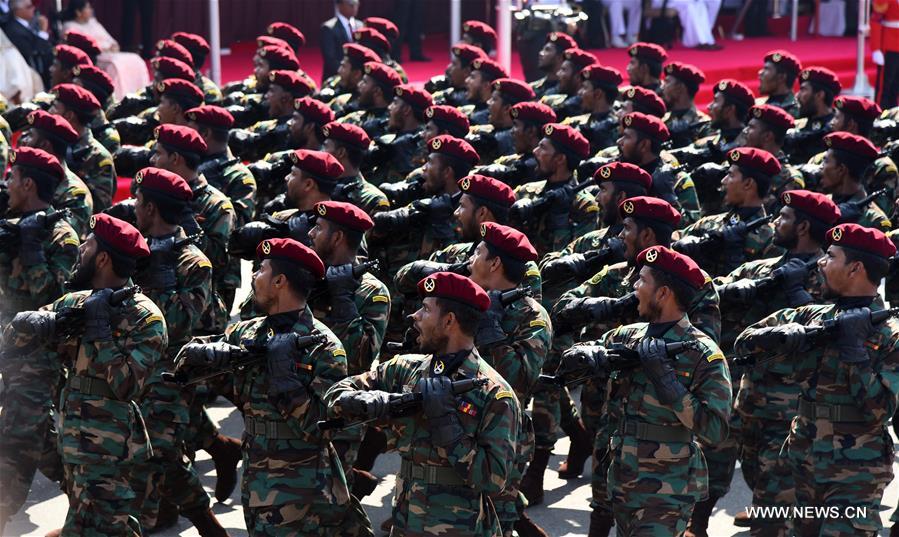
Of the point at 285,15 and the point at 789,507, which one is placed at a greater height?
the point at 285,15

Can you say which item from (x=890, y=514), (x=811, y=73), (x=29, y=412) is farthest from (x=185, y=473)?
(x=811, y=73)

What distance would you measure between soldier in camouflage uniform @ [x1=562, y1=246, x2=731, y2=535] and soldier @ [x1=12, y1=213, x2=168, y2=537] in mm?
1822

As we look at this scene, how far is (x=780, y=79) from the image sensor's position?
1166cm

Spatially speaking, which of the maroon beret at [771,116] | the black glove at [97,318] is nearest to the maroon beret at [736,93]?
the maroon beret at [771,116]

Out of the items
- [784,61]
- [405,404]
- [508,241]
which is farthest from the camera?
[784,61]

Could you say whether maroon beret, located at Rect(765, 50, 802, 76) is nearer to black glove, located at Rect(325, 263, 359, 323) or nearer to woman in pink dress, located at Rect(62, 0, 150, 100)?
black glove, located at Rect(325, 263, 359, 323)

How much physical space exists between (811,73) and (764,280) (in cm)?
457

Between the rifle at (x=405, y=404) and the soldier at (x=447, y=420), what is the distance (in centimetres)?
2

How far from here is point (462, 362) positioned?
5348mm

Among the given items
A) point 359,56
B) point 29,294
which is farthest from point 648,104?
point 29,294

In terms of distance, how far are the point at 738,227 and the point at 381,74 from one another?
4213 mm

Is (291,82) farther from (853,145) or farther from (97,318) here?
(97,318)

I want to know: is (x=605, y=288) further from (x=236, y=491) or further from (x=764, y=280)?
(x=236, y=491)

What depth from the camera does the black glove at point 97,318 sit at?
6.13m
